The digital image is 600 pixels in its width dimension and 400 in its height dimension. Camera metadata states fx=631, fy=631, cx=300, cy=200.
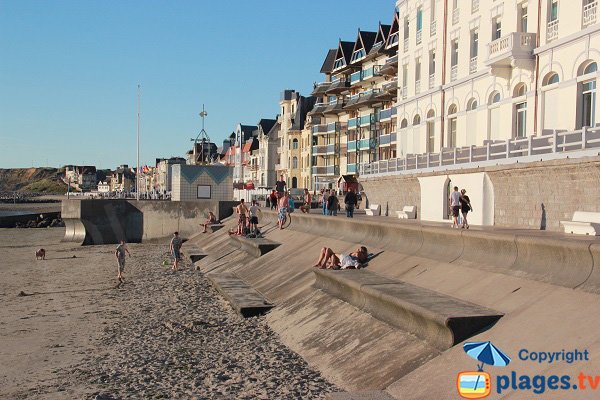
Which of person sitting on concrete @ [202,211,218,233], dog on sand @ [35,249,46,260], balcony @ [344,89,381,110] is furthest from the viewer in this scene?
balcony @ [344,89,381,110]

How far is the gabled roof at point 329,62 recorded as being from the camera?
7100 centimetres

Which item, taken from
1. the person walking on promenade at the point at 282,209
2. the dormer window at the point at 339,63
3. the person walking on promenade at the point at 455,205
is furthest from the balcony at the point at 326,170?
the person walking on promenade at the point at 455,205

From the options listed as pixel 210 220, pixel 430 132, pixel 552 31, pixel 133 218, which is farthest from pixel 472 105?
pixel 133 218

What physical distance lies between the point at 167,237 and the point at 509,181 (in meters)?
30.0

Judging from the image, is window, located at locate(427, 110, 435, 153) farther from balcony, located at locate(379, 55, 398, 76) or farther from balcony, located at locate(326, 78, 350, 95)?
balcony, located at locate(326, 78, 350, 95)

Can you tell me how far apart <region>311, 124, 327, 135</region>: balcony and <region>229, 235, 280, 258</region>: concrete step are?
43.6 metres

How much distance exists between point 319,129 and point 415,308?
62.8 meters

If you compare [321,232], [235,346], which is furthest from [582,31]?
[235,346]

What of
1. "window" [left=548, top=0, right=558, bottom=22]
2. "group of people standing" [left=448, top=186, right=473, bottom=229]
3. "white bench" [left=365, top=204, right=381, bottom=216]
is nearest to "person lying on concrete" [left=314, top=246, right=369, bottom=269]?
"group of people standing" [left=448, top=186, right=473, bottom=229]

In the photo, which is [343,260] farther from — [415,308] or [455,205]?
[455,205]

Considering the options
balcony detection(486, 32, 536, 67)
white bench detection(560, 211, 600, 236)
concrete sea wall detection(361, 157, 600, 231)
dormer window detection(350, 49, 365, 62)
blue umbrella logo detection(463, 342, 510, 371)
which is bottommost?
blue umbrella logo detection(463, 342, 510, 371)

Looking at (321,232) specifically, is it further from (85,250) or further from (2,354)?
(85,250)

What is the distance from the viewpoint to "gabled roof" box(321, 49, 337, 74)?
7100cm

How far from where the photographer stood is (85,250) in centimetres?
4050
